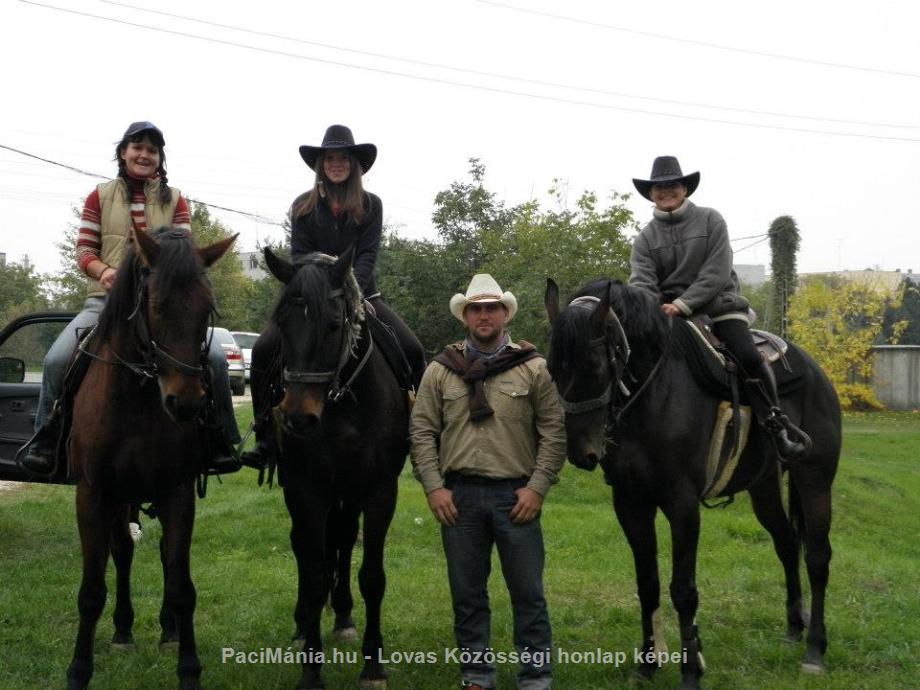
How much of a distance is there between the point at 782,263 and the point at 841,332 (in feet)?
12.1

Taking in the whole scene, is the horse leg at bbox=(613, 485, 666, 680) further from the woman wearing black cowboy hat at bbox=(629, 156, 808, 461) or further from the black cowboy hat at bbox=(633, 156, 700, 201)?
the black cowboy hat at bbox=(633, 156, 700, 201)

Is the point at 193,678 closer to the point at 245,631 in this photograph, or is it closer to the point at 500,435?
the point at 245,631

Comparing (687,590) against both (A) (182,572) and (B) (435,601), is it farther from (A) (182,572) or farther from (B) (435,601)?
(A) (182,572)

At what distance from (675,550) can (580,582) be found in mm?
3167

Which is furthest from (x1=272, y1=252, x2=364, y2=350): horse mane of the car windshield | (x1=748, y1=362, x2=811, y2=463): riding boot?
the car windshield

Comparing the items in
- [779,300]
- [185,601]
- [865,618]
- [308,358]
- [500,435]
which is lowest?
[865,618]

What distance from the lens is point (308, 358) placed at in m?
4.98

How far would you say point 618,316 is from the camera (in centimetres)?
553

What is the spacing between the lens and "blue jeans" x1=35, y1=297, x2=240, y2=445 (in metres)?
5.98

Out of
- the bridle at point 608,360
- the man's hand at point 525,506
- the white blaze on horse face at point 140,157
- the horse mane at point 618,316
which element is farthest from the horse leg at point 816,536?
the white blaze on horse face at point 140,157

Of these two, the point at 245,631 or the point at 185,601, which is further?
the point at 245,631

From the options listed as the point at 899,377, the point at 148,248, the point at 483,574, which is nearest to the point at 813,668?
the point at 483,574

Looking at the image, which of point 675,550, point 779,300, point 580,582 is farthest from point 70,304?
point 675,550

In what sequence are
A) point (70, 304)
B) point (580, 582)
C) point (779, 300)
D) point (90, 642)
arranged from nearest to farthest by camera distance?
1. point (90, 642)
2. point (580, 582)
3. point (779, 300)
4. point (70, 304)
